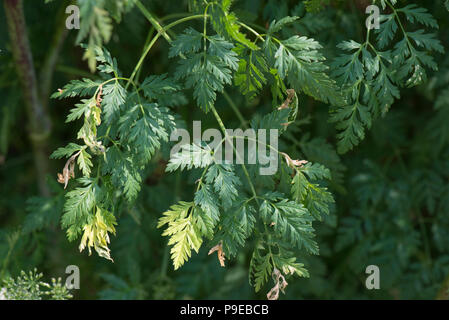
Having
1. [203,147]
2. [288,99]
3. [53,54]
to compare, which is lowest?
[203,147]

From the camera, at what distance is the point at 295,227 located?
124cm

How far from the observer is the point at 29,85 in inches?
69.0

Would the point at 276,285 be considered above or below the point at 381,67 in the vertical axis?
below

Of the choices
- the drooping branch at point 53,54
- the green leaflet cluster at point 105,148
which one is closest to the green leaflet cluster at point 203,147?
the green leaflet cluster at point 105,148

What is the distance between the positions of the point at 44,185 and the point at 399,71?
150cm

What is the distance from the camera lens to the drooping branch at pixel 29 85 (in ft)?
5.12
